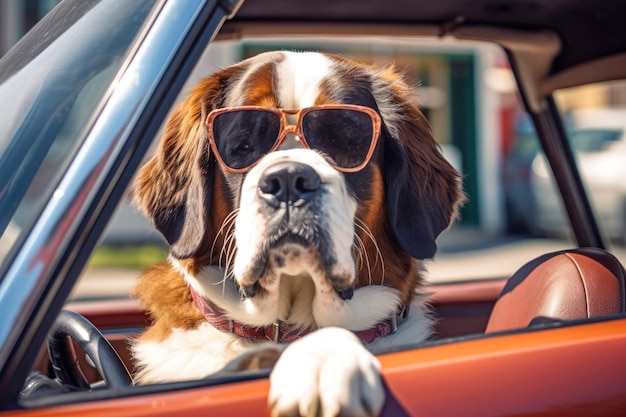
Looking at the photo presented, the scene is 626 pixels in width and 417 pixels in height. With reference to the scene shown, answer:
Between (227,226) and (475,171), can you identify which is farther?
(475,171)

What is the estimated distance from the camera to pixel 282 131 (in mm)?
2250

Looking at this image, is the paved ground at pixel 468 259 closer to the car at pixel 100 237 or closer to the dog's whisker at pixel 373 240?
the dog's whisker at pixel 373 240

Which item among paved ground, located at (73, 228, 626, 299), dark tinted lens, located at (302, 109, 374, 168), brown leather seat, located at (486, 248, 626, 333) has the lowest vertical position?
paved ground, located at (73, 228, 626, 299)

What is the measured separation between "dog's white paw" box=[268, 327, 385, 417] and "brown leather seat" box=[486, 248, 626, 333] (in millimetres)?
832

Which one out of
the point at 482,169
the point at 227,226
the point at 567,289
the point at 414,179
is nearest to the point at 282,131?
the point at 227,226

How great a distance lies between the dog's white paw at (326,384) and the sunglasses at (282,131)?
0.81 meters

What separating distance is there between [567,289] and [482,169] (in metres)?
14.8

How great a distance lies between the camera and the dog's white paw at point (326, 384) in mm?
1443

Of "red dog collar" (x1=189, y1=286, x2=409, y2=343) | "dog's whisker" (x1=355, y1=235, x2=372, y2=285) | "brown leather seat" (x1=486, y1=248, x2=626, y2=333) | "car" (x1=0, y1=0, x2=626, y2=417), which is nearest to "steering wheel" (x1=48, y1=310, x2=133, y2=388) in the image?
"car" (x1=0, y1=0, x2=626, y2=417)

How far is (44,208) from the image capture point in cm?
147

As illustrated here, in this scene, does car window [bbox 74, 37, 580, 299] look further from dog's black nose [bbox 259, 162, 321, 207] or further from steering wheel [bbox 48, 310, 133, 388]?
dog's black nose [bbox 259, 162, 321, 207]

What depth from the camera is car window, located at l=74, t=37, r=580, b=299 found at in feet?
38.9

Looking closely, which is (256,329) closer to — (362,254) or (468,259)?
(362,254)

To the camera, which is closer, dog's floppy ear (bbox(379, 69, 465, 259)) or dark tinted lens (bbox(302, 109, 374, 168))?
dark tinted lens (bbox(302, 109, 374, 168))
